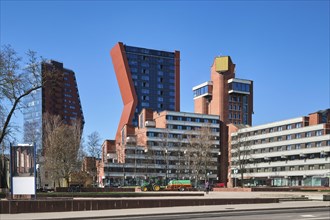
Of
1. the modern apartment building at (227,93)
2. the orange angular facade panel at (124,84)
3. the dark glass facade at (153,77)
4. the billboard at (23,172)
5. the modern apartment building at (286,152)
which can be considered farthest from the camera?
the dark glass facade at (153,77)

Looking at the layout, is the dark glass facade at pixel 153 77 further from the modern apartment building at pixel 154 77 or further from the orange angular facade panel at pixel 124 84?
the orange angular facade panel at pixel 124 84

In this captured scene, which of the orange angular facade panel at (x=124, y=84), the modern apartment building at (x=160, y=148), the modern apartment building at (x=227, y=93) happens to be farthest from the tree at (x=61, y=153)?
the modern apartment building at (x=227, y=93)

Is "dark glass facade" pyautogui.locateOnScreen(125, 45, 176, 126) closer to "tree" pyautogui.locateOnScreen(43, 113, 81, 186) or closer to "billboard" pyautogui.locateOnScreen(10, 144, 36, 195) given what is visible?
"tree" pyautogui.locateOnScreen(43, 113, 81, 186)

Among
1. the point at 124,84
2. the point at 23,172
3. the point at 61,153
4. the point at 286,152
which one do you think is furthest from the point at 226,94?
the point at 23,172

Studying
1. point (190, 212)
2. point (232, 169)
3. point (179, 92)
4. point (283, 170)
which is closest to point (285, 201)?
point (190, 212)

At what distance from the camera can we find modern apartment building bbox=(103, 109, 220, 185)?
121 m

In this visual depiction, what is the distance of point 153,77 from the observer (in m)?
186

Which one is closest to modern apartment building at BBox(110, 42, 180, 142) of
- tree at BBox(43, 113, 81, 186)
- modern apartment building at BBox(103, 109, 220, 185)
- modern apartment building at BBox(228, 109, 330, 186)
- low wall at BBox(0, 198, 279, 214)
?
modern apartment building at BBox(103, 109, 220, 185)

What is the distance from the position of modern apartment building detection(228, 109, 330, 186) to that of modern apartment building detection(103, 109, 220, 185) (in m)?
10.3

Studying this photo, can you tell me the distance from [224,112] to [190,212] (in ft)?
415

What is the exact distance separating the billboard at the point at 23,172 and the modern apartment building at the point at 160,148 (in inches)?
3284

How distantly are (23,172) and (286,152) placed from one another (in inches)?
4044

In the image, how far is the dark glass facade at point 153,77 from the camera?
182 m

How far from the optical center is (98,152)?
304 feet
